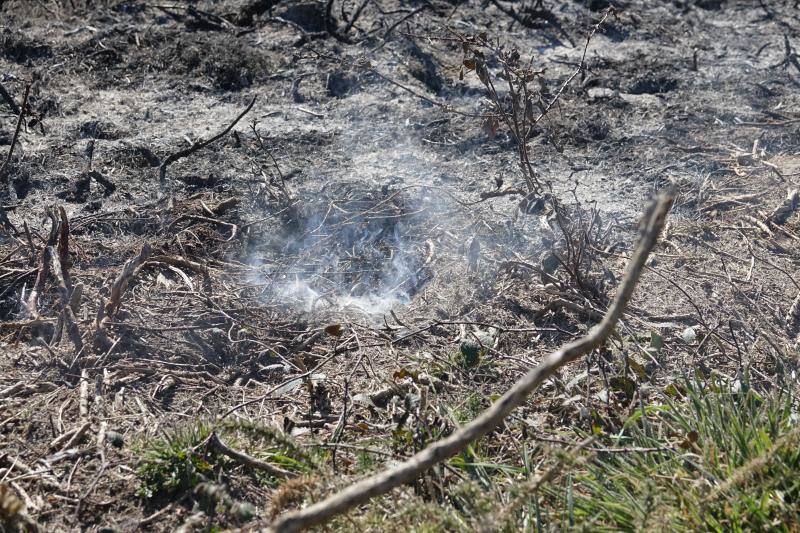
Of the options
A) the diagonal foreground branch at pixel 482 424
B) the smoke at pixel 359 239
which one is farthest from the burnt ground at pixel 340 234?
the diagonal foreground branch at pixel 482 424

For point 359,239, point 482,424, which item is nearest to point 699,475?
point 482,424

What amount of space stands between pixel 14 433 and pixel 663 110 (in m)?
4.41

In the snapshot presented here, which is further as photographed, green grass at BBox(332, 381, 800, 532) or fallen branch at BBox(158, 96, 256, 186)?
fallen branch at BBox(158, 96, 256, 186)

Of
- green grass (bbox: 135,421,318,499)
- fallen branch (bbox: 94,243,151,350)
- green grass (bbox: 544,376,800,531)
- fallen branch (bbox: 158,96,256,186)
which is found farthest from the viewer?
fallen branch (bbox: 158,96,256,186)

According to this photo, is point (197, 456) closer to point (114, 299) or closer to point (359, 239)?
point (114, 299)

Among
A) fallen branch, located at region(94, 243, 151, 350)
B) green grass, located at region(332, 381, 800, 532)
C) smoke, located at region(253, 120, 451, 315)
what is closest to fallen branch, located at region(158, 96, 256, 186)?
smoke, located at region(253, 120, 451, 315)

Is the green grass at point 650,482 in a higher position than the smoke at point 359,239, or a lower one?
higher

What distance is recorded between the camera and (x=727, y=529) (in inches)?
84.9

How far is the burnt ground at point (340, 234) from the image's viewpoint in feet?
9.40

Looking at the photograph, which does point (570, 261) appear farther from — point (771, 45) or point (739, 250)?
point (771, 45)

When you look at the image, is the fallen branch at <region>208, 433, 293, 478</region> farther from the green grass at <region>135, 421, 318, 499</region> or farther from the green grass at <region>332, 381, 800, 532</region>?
the green grass at <region>332, 381, 800, 532</region>

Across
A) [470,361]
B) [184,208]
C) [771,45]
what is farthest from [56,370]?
[771,45]

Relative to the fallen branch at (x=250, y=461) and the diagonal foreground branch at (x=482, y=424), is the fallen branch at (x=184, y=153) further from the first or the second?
the diagonal foreground branch at (x=482, y=424)

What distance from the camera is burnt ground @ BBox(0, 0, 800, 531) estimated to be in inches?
113
